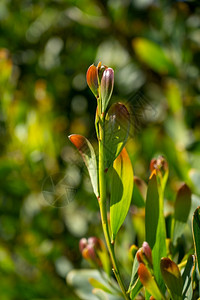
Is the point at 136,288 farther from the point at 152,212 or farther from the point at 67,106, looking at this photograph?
the point at 67,106

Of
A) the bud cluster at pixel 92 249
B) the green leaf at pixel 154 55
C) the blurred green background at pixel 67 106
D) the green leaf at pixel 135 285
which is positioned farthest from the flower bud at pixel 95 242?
the green leaf at pixel 154 55

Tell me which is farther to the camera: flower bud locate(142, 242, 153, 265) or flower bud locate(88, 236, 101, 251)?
flower bud locate(88, 236, 101, 251)

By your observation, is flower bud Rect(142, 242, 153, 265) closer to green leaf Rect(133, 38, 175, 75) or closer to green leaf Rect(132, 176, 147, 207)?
green leaf Rect(132, 176, 147, 207)

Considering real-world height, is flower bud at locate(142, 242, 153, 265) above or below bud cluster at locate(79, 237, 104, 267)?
above

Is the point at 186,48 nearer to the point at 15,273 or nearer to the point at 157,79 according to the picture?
the point at 157,79

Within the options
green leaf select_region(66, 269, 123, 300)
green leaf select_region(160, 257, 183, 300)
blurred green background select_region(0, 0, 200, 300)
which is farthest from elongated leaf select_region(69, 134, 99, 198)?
blurred green background select_region(0, 0, 200, 300)

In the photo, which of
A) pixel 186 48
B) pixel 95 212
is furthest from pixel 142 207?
pixel 186 48

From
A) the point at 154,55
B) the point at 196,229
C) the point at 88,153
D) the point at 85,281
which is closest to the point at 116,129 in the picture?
the point at 88,153
